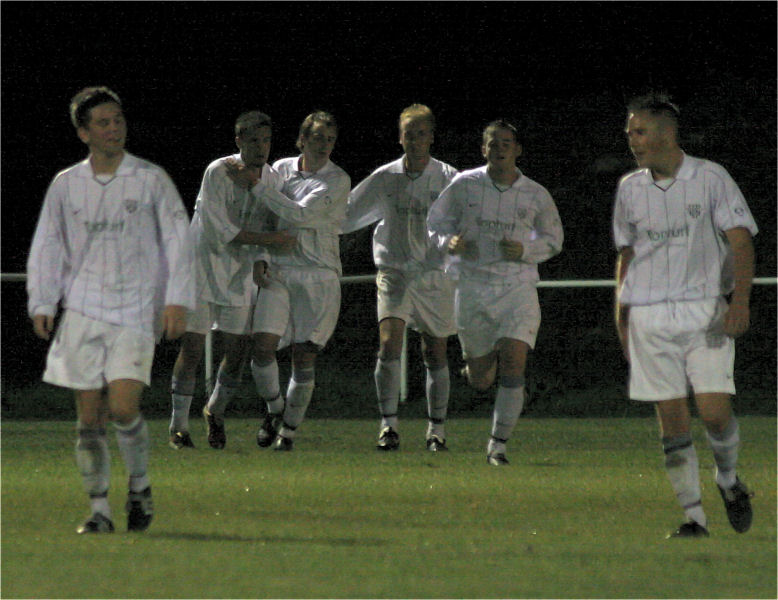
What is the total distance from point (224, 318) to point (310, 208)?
1062 millimetres

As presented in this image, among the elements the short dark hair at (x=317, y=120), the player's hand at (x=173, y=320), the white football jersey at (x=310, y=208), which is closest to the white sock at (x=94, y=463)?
the player's hand at (x=173, y=320)

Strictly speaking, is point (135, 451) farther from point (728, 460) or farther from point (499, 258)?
point (499, 258)

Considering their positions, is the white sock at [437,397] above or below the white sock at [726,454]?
below

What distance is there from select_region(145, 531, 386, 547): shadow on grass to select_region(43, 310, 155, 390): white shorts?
68 cm

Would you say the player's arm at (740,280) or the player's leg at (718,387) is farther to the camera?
the player's leg at (718,387)

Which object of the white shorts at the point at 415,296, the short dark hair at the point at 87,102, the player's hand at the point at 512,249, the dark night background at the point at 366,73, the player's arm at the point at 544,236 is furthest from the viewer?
the dark night background at the point at 366,73

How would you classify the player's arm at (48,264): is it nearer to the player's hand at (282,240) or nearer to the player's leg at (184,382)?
the player's hand at (282,240)

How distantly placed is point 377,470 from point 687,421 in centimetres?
337

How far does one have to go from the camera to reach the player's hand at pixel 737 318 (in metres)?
7.22

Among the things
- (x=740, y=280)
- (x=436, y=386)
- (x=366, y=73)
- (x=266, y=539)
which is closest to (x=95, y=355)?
(x=266, y=539)

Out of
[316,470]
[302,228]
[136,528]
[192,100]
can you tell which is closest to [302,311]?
[302,228]

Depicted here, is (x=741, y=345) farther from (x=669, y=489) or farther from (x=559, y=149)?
(x=669, y=489)

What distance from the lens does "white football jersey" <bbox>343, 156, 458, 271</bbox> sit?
1158 centimetres

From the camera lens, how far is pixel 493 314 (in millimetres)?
10688
